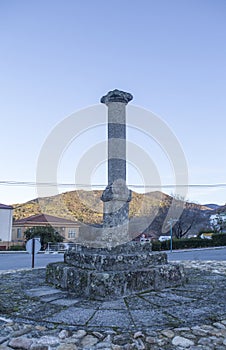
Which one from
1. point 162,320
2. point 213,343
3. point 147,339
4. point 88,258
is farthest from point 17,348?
point 88,258

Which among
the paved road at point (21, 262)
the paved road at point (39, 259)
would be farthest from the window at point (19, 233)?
the paved road at point (21, 262)

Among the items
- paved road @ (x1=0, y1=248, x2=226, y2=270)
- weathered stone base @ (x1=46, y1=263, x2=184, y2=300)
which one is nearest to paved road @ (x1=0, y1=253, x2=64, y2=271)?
paved road @ (x1=0, y1=248, x2=226, y2=270)

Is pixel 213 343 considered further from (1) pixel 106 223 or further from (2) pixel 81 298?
(1) pixel 106 223

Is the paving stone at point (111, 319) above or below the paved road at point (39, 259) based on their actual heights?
above

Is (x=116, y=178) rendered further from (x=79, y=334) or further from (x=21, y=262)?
(x=21, y=262)

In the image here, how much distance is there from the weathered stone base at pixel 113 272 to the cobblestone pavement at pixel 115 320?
0.57 ft

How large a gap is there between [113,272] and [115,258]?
1.16 ft

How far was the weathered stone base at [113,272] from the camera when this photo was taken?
399cm

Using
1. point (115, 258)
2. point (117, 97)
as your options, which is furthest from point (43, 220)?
point (115, 258)

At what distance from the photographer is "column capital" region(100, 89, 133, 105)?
568cm

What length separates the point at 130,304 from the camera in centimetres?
364

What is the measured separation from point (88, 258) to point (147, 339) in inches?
88.5

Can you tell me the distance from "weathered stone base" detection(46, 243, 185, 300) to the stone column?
36 centimetres

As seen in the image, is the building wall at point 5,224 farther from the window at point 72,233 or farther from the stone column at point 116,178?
the stone column at point 116,178
